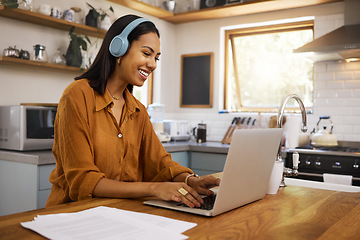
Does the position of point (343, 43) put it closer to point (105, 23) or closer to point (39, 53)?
point (105, 23)

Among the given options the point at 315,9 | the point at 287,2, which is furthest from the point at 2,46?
the point at 315,9

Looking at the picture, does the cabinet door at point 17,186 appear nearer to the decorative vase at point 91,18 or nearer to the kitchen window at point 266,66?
the decorative vase at point 91,18

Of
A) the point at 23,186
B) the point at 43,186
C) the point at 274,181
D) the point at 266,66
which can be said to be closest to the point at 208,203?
the point at 274,181

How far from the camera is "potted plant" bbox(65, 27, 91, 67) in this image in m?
3.51

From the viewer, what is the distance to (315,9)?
4.10 meters

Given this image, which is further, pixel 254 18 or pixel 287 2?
pixel 254 18

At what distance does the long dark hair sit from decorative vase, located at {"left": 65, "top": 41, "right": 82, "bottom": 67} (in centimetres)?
189

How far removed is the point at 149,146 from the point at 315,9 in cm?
306

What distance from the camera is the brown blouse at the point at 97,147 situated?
1.42 m

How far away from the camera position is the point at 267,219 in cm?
114

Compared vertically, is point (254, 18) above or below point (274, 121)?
above

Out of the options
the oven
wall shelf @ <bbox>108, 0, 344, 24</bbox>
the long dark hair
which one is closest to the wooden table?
the long dark hair

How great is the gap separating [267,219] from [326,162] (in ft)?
7.92

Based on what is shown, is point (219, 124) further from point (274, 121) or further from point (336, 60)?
point (336, 60)
